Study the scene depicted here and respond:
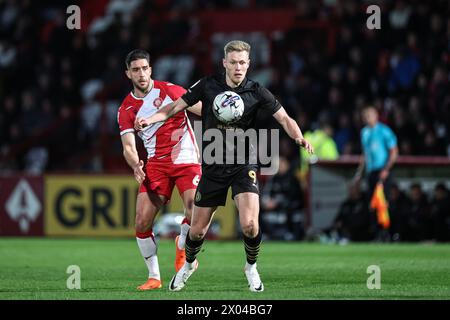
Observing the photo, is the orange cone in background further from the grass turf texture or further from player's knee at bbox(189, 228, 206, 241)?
player's knee at bbox(189, 228, 206, 241)

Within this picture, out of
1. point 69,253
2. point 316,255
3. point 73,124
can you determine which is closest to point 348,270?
point 316,255

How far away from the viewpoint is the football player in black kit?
939 cm

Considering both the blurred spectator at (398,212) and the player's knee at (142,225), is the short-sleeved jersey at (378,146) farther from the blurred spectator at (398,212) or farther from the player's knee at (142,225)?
the player's knee at (142,225)

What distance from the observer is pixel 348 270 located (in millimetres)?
11930

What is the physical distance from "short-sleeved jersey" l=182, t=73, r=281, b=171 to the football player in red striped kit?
67 centimetres

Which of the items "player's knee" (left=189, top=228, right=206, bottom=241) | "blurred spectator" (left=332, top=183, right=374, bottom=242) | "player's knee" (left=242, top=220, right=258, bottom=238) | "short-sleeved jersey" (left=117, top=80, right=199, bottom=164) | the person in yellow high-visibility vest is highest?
"short-sleeved jersey" (left=117, top=80, right=199, bottom=164)

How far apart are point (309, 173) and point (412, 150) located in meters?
1.92

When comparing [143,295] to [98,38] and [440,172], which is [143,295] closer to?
[440,172]

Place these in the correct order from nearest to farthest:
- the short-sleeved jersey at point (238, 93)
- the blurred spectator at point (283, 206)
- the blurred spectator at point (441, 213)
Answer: the short-sleeved jersey at point (238, 93) → the blurred spectator at point (441, 213) → the blurred spectator at point (283, 206)

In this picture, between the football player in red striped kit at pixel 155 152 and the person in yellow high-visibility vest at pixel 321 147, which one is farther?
the person in yellow high-visibility vest at pixel 321 147

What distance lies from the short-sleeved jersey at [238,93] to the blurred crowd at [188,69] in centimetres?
988

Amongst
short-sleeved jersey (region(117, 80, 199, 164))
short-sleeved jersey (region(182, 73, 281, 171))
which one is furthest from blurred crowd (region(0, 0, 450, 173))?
short-sleeved jersey (region(182, 73, 281, 171))

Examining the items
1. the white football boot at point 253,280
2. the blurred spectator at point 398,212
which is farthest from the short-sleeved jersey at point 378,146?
the white football boot at point 253,280

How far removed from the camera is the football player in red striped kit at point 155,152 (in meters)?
10.3
